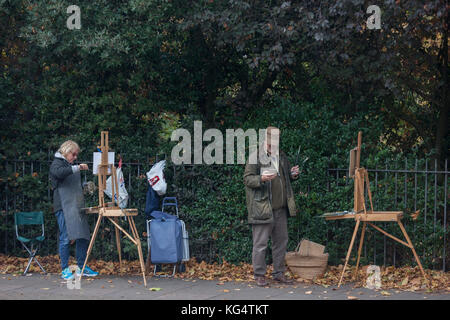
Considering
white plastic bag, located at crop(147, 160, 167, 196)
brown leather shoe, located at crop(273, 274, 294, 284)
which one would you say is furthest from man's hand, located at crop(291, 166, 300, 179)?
white plastic bag, located at crop(147, 160, 167, 196)

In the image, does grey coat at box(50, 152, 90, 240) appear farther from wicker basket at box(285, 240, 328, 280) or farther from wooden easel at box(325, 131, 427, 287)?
wooden easel at box(325, 131, 427, 287)

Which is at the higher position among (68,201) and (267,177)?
(267,177)

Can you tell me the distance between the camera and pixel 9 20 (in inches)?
415

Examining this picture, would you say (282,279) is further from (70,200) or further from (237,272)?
(70,200)

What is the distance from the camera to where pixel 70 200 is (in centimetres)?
860

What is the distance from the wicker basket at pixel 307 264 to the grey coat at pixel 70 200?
2.98 m

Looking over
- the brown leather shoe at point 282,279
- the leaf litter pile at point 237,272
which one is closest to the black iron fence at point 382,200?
the leaf litter pile at point 237,272

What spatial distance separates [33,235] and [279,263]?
452 cm

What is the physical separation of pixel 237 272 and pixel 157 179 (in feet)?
6.09

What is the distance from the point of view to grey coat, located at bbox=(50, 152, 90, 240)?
853 cm

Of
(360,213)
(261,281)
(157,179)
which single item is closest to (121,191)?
(157,179)

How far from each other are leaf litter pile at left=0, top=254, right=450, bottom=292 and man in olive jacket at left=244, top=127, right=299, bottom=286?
49 centimetres

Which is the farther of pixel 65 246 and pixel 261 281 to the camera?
pixel 65 246

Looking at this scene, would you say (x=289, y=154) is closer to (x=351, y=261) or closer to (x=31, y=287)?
(x=351, y=261)
